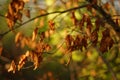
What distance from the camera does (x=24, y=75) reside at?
69.9 feet

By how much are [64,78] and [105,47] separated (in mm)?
13387

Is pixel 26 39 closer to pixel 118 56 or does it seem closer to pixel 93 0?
pixel 118 56

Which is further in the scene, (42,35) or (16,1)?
(42,35)

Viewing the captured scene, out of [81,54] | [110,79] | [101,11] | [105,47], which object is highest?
[101,11]

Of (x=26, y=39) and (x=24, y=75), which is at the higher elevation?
(x=26, y=39)

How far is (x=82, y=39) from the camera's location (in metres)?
6.02

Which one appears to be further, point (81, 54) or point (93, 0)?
point (81, 54)

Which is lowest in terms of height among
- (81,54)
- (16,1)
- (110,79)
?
(110,79)

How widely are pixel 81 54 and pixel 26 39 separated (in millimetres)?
2468

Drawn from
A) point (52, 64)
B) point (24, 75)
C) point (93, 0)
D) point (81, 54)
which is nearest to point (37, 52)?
point (93, 0)

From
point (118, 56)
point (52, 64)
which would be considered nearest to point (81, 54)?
point (118, 56)

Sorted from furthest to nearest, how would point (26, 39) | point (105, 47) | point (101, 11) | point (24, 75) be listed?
point (24, 75)
point (26, 39)
point (101, 11)
point (105, 47)

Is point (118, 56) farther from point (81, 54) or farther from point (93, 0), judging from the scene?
point (93, 0)

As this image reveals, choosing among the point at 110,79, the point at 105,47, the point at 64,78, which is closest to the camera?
the point at 105,47
